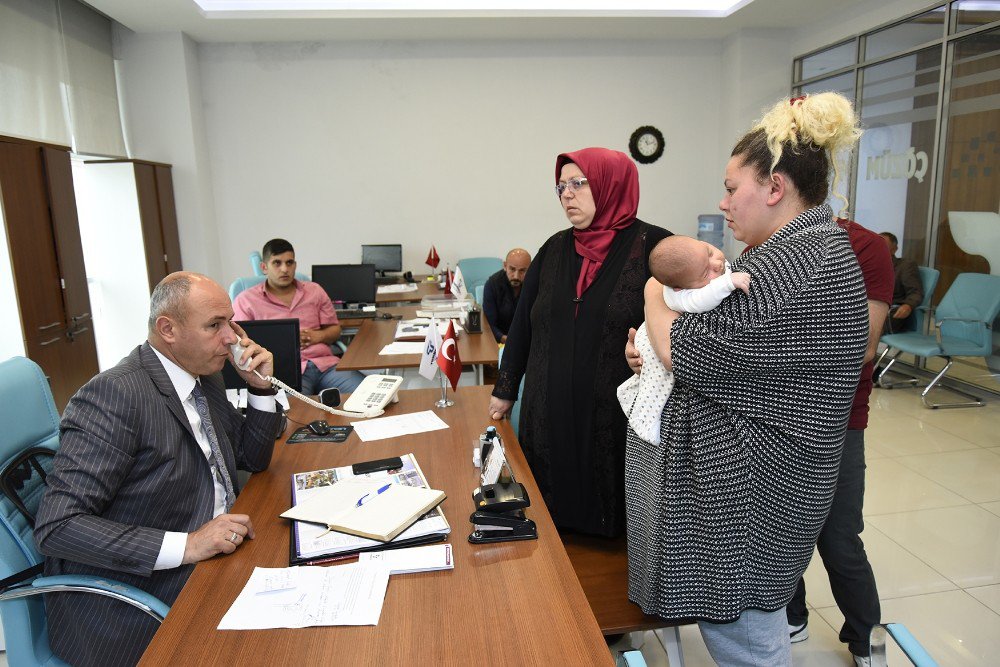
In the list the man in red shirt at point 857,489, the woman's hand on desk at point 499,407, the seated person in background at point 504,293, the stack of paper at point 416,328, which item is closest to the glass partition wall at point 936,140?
the seated person in background at point 504,293

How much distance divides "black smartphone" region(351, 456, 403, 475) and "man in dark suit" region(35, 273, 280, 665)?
0.37 m

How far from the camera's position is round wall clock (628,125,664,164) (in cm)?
800

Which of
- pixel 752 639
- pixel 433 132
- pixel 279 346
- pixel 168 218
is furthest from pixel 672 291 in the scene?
pixel 168 218

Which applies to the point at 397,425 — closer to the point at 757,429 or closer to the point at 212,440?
the point at 212,440

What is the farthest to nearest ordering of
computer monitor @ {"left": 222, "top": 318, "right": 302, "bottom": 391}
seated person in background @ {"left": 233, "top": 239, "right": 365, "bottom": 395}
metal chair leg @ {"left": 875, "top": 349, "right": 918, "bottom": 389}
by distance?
metal chair leg @ {"left": 875, "top": 349, "right": 918, "bottom": 389} → seated person in background @ {"left": 233, "top": 239, "right": 365, "bottom": 395} → computer monitor @ {"left": 222, "top": 318, "right": 302, "bottom": 391}

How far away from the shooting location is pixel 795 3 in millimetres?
6387

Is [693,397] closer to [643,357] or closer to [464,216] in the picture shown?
[643,357]

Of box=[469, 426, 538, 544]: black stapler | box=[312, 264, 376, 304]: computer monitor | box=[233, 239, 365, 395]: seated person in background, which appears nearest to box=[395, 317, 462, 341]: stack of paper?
box=[233, 239, 365, 395]: seated person in background

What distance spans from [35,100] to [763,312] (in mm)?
6369

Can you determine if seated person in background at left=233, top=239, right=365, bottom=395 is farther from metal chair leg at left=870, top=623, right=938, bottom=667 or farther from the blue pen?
metal chair leg at left=870, top=623, right=938, bottom=667

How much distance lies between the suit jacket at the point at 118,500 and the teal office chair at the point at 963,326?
5273 mm

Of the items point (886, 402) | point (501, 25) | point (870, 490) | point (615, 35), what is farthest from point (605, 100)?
point (870, 490)

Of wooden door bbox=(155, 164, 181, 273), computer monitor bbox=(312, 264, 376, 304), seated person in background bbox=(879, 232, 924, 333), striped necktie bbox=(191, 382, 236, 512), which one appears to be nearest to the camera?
striped necktie bbox=(191, 382, 236, 512)

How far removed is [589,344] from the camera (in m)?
2.00
